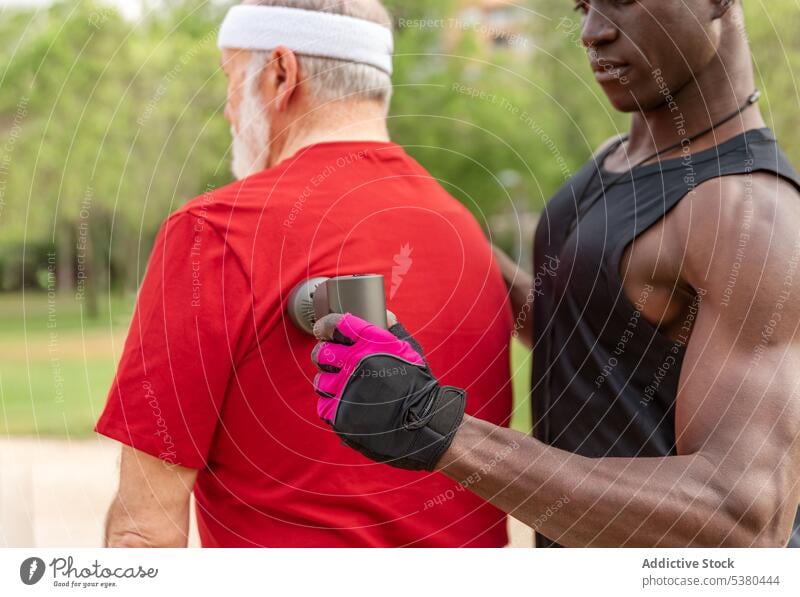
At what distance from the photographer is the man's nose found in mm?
1854

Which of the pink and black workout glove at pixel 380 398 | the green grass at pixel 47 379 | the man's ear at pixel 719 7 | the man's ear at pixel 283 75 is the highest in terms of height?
the man's ear at pixel 719 7

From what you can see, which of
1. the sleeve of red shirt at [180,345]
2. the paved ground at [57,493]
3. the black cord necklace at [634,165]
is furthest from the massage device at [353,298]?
the paved ground at [57,493]

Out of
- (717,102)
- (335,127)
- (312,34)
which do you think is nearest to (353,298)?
(335,127)

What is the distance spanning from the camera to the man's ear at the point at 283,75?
185 centimetres

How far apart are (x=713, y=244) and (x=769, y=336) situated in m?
0.18

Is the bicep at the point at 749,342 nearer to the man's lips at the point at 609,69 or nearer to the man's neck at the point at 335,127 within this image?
the man's lips at the point at 609,69

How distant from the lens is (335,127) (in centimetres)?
189

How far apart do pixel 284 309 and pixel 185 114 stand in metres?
3.40

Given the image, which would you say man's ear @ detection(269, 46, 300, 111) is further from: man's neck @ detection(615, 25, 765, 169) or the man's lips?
man's neck @ detection(615, 25, 765, 169)

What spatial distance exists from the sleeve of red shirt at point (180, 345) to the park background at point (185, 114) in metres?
0.44

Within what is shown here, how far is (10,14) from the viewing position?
9.25 feet

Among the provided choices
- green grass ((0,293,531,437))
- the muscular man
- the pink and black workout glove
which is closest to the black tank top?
the muscular man

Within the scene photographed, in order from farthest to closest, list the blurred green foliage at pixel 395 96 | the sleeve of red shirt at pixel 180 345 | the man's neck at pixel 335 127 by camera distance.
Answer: the blurred green foliage at pixel 395 96 → the man's neck at pixel 335 127 → the sleeve of red shirt at pixel 180 345
